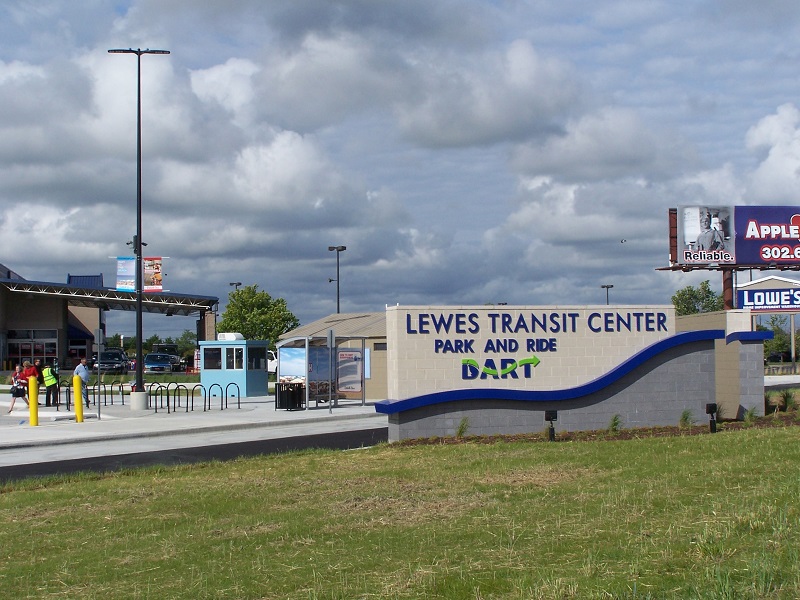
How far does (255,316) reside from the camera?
75.9 meters

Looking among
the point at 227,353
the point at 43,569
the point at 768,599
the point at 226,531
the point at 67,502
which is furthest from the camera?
the point at 227,353

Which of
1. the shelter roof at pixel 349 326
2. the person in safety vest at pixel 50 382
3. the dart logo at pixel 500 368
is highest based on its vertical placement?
the shelter roof at pixel 349 326

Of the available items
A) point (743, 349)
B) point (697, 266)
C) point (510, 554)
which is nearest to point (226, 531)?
point (510, 554)

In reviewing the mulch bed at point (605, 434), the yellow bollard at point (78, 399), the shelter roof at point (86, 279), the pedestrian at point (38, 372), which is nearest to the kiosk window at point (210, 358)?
the pedestrian at point (38, 372)

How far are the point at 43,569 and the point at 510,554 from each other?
13.4 ft

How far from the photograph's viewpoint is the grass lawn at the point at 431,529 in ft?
21.7

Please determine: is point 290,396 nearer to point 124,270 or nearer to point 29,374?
point 29,374

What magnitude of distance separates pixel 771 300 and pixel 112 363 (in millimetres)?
53428

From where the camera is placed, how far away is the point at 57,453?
62.1 feet

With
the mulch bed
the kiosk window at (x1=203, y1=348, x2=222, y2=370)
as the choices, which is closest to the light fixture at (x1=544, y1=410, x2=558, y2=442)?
the mulch bed

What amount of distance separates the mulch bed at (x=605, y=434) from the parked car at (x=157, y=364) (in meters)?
57.3

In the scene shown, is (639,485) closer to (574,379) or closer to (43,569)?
(43,569)

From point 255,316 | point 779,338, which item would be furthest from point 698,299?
point 255,316

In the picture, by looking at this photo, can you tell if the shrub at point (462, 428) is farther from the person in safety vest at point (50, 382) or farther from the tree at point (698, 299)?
the tree at point (698, 299)
